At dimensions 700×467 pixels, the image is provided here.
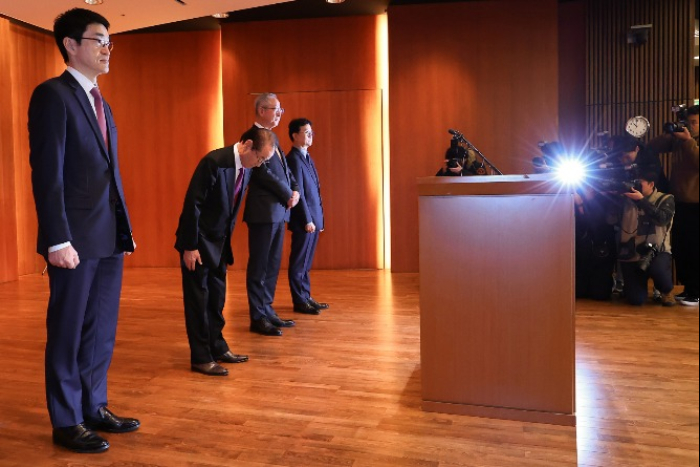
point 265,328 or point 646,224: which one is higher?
point 646,224

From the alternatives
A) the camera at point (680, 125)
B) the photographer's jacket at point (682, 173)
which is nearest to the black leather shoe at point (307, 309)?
the photographer's jacket at point (682, 173)

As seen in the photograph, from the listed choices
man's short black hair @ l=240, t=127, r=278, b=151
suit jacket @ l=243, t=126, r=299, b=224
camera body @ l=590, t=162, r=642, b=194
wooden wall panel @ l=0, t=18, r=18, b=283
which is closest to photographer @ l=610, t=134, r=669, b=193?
camera body @ l=590, t=162, r=642, b=194

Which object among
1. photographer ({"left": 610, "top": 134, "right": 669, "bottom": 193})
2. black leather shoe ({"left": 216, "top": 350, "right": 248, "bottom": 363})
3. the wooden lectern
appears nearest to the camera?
the wooden lectern

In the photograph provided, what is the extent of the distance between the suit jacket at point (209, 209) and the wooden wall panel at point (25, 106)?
5275 mm

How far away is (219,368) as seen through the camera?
2922 mm

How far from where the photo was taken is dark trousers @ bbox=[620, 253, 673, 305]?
454 centimetres

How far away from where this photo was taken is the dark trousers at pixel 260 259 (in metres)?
3.74

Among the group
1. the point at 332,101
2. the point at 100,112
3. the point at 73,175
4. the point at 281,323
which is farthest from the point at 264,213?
the point at 332,101

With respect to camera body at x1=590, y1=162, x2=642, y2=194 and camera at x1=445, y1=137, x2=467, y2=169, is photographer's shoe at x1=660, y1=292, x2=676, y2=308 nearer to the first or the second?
camera body at x1=590, y1=162, x2=642, y2=194

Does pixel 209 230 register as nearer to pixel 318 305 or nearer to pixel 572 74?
pixel 318 305

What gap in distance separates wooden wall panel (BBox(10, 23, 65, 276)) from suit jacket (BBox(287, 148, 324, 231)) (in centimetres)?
434

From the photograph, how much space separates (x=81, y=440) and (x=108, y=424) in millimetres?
171

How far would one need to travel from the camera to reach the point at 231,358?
312cm

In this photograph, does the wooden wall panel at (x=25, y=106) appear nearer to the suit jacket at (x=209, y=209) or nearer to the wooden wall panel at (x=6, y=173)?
the wooden wall panel at (x=6, y=173)
